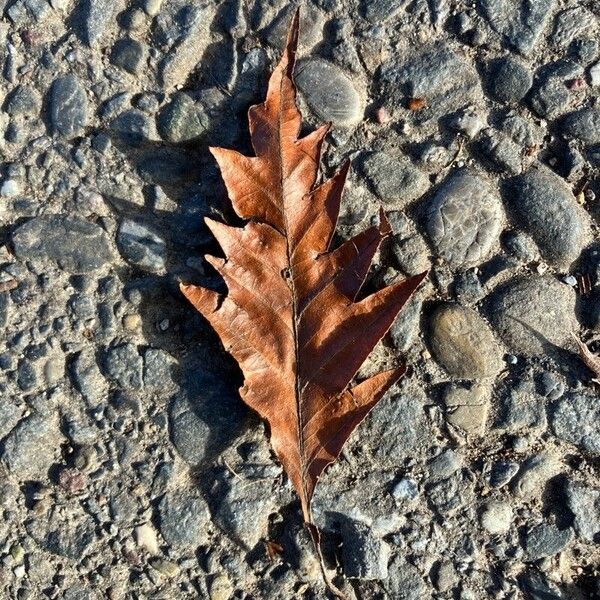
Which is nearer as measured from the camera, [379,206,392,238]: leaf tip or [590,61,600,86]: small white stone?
[379,206,392,238]: leaf tip

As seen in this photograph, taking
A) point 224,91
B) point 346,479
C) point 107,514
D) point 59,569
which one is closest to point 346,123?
point 224,91

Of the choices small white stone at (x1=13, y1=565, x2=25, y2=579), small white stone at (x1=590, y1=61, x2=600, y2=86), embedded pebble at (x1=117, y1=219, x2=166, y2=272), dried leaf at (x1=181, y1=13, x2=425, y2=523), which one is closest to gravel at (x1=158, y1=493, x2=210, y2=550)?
dried leaf at (x1=181, y1=13, x2=425, y2=523)

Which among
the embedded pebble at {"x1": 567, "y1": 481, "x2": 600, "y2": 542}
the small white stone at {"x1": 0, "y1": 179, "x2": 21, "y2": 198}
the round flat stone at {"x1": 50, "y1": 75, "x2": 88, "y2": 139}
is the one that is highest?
the round flat stone at {"x1": 50, "y1": 75, "x2": 88, "y2": 139}

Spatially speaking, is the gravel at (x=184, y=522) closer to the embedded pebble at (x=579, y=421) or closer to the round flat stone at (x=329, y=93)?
the embedded pebble at (x=579, y=421)

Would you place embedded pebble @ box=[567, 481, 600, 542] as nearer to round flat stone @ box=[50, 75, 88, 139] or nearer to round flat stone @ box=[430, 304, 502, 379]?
round flat stone @ box=[430, 304, 502, 379]

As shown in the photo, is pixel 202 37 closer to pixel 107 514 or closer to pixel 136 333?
pixel 136 333
